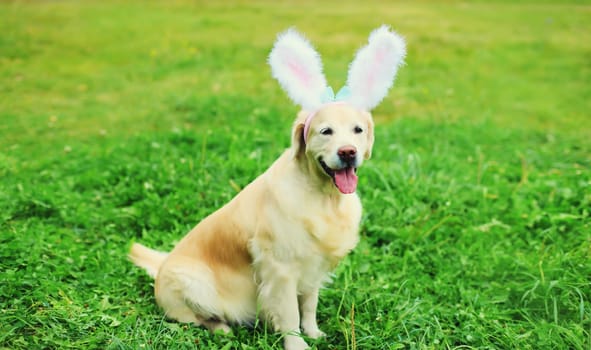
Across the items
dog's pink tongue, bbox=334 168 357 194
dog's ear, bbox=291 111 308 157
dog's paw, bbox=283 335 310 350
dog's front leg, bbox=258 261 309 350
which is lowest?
dog's paw, bbox=283 335 310 350

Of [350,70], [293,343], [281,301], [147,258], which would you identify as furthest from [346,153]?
[147,258]

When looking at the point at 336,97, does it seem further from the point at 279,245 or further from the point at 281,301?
the point at 281,301

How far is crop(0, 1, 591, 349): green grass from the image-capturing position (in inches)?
119

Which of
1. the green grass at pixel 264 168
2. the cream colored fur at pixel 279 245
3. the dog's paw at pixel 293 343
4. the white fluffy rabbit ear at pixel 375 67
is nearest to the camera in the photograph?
the white fluffy rabbit ear at pixel 375 67

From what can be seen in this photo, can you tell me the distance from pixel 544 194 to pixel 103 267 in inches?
134

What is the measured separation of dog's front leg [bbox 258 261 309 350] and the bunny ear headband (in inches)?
28.5

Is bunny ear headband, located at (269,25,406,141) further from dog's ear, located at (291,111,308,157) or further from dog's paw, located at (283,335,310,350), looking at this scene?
dog's paw, located at (283,335,310,350)

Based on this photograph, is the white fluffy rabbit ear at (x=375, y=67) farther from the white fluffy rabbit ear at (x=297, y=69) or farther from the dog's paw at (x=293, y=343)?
the dog's paw at (x=293, y=343)

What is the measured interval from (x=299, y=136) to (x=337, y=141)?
267 mm

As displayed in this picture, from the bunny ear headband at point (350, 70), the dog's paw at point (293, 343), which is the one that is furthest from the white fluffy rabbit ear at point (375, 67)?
the dog's paw at point (293, 343)

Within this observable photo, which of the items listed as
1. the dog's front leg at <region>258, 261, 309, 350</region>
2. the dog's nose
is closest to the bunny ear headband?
the dog's nose

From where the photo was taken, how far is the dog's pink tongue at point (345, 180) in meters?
2.57

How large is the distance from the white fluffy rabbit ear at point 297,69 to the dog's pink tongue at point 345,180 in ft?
1.13

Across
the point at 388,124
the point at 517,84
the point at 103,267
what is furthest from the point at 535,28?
the point at 103,267
